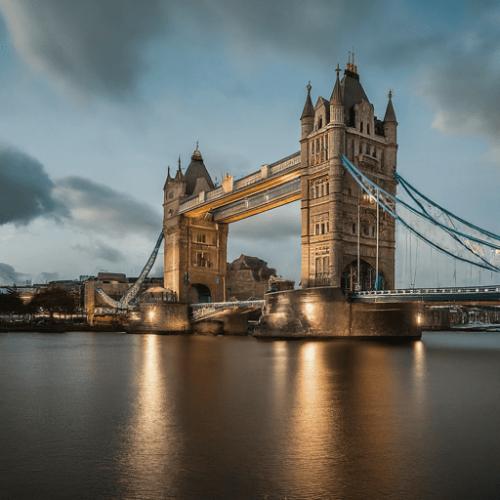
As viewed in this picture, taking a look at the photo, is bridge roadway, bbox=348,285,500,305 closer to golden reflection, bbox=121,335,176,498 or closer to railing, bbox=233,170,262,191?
railing, bbox=233,170,262,191

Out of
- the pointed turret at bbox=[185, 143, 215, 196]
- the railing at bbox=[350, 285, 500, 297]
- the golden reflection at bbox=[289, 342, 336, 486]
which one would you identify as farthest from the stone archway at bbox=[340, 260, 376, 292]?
the pointed turret at bbox=[185, 143, 215, 196]

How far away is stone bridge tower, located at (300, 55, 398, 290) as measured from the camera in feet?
103

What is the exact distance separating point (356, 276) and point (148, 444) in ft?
91.4

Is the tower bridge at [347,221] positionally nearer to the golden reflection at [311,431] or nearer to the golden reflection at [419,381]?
the golden reflection at [419,381]

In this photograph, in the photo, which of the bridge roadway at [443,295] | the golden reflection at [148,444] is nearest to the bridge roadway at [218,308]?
the bridge roadway at [443,295]

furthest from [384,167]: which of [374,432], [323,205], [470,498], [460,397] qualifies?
[470,498]

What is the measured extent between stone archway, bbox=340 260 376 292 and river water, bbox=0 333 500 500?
17671 mm

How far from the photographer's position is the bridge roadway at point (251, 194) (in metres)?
36.7

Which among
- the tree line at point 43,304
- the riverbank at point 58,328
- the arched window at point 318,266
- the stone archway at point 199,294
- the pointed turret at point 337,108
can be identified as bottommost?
the riverbank at point 58,328

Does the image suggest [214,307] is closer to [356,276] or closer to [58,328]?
[356,276]

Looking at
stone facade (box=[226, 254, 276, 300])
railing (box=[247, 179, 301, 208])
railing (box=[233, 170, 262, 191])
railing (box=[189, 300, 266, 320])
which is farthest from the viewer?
stone facade (box=[226, 254, 276, 300])

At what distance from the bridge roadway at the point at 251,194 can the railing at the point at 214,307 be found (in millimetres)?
8610

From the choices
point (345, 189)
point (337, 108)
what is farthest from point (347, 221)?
point (337, 108)

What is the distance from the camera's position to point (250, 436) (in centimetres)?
749
